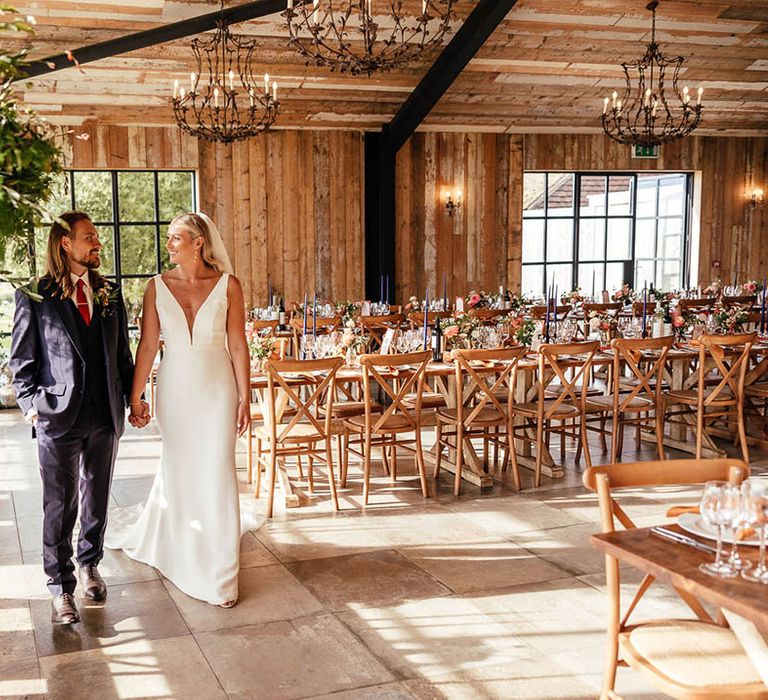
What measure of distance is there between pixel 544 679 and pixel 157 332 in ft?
7.65

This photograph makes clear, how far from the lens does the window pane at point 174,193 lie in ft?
36.8

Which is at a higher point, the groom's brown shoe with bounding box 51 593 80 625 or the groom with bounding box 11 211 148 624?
the groom with bounding box 11 211 148 624

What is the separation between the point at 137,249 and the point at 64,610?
7.66 meters

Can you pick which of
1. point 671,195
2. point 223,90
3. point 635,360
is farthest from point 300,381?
point 671,195

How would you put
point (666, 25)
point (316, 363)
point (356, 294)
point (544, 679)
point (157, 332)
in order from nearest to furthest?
point (544, 679), point (157, 332), point (316, 363), point (666, 25), point (356, 294)

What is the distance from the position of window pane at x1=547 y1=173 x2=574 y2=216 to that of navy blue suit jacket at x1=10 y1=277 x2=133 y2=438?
34.1 ft

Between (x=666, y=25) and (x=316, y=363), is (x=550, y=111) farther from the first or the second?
(x=316, y=363)

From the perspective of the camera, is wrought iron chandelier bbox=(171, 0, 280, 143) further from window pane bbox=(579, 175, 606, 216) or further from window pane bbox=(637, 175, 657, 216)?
window pane bbox=(637, 175, 657, 216)

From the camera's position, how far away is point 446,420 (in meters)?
6.36

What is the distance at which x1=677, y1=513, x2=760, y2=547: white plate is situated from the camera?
8.16 feet

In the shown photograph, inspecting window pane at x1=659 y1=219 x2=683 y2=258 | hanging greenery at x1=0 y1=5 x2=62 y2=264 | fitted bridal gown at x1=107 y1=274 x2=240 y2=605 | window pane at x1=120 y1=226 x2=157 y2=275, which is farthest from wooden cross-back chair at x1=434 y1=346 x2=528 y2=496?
window pane at x1=659 y1=219 x2=683 y2=258

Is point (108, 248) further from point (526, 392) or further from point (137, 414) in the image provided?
point (137, 414)

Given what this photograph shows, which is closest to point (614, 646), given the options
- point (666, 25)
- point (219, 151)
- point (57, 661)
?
point (57, 661)

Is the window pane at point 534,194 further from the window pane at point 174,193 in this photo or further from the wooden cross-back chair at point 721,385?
the wooden cross-back chair at point 721,385
